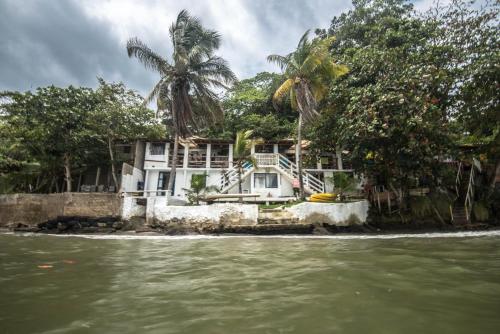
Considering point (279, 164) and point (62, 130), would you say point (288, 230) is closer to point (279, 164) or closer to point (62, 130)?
point (279, 164)

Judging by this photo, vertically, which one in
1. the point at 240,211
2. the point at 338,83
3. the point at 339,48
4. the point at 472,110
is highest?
the point at 339,48

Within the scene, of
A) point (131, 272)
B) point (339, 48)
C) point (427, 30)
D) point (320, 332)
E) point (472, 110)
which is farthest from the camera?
point (339, 48)

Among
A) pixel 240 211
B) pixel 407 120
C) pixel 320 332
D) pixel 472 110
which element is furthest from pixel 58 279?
pixel 407 120

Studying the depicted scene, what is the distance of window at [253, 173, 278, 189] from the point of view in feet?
73.7

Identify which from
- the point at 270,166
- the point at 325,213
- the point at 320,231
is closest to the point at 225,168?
the point at 270,166

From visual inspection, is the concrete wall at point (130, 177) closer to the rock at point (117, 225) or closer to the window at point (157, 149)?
the window at point (157, 149)

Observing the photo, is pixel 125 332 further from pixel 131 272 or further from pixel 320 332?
pixel 131 272

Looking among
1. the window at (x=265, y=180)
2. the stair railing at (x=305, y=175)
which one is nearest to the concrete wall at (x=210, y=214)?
the window at (x=265, y=180)

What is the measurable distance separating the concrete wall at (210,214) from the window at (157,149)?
9725 mm

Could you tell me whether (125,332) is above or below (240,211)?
below

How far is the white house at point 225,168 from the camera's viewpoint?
874 inches

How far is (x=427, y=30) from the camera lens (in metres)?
22.9

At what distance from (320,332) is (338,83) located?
2133 cm

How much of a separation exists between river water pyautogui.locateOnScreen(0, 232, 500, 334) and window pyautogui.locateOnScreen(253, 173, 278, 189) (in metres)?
16.7
